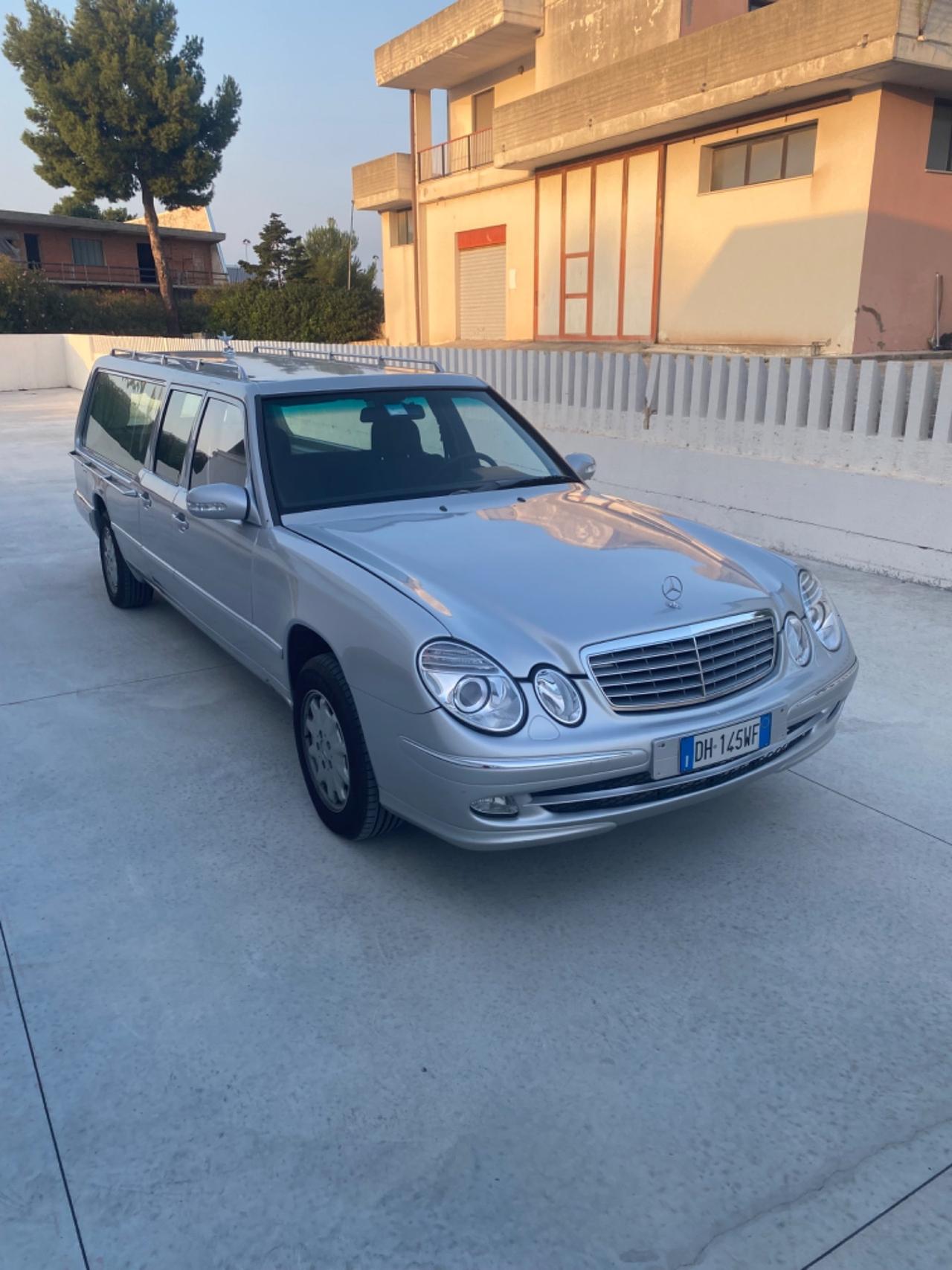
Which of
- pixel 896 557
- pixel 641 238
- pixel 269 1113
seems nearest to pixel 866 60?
pixel 641 238

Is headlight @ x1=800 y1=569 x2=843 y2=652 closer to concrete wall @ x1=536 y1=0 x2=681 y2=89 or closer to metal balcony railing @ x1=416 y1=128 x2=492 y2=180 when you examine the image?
concrete wall @ x1=536 y1=0 x2=681 y2=89

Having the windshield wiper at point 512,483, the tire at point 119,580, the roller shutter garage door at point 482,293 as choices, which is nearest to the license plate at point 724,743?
the windshield wiper at point 512,483

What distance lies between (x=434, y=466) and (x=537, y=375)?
6.03 m

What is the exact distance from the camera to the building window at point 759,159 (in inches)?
626

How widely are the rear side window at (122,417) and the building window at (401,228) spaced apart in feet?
79.8

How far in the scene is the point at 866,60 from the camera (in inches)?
526

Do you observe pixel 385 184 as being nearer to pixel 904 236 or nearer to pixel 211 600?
pixel 904 236

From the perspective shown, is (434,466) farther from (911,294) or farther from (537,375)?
(911,294)

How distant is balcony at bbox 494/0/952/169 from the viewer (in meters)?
13.2

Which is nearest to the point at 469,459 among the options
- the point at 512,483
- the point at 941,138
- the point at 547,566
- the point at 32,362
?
the point at 512,483

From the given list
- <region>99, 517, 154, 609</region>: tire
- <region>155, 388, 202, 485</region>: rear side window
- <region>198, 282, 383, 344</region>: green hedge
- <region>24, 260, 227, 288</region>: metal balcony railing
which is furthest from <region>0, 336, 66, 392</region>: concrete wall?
<region>24, 260, 227, 288</region>: metal balcony railing

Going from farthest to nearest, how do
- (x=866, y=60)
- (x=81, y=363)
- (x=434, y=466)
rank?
(x=81, y=363) → (x=866, y=60) → (x=434, y=466)

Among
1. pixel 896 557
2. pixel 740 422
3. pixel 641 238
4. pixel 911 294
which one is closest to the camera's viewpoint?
pixel 896 557

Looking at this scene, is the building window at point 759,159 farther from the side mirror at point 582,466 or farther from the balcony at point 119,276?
the balcony at point 119,276
